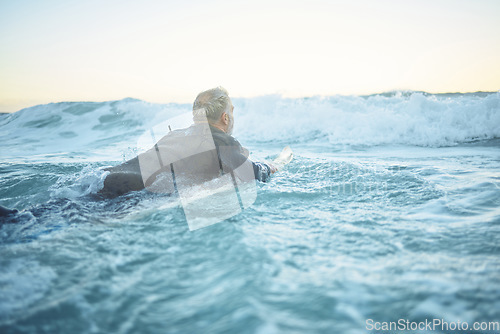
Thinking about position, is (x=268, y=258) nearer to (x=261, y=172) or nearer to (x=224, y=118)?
(x=261, y=172)

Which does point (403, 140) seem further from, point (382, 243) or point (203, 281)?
point (203, 281)

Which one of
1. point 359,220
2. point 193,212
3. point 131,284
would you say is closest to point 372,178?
point 359,220

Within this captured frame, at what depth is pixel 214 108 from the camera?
282 centimetres

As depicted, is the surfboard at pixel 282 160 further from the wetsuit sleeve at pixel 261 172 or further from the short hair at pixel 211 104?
the short hair at pixel 211 104

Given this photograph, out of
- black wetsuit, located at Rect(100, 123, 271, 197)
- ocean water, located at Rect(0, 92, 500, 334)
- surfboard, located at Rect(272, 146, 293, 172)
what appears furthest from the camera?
surfboard, located at Rect(272, 146, 293, 172)

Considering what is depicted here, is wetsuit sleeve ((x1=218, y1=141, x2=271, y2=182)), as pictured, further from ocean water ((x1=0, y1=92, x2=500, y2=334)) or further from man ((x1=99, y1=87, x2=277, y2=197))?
ocean water ((x1=0, y1=92, x2=500, y2=334))

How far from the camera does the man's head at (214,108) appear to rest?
9.25 feet

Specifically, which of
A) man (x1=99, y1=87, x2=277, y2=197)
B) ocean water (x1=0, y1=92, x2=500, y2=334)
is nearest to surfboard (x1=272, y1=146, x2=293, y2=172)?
ocean water (x1=0, y1=92, x2=500, y2=334)

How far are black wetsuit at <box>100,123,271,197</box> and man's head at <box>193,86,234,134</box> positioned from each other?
0.13m

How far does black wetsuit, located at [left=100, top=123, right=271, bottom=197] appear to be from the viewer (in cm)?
232

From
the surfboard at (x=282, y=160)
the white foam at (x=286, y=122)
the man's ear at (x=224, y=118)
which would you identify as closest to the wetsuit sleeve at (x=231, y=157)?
the man's ear at (x=224, y=118)

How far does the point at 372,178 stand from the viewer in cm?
303

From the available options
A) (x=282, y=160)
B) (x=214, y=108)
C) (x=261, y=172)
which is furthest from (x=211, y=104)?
(x=282, y=160)

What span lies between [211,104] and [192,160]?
0.68 meters
